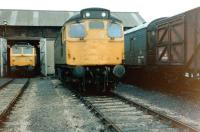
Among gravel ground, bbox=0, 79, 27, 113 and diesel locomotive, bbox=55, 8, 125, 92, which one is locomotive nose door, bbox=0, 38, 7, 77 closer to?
gravel ground, bbox=0, 79, 27, 113

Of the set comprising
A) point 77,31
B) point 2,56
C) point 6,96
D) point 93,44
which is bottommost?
point 6,96

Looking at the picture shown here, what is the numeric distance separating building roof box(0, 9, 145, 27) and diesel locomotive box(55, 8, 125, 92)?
20906mm

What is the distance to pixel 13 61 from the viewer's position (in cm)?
3353

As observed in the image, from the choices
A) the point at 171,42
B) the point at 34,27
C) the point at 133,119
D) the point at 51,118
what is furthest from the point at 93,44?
the point at 34,27

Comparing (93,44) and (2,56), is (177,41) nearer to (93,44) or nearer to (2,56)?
(93,44)

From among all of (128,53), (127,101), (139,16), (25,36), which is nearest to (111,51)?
(127,101)

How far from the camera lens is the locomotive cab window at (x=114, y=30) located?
54.3 ft

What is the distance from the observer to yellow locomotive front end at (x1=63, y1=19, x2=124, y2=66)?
16.0 m

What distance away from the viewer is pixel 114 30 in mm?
16656

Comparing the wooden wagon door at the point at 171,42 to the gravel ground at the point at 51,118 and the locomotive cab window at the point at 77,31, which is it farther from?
the gravel ground at the point at 51,118

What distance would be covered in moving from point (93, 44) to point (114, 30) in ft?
3.68

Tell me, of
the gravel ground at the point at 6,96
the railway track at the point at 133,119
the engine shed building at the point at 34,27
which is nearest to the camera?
the railway track at the point at 133,119

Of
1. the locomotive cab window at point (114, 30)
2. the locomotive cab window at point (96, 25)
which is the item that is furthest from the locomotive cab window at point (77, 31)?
the locomotive cab window at point (114, 30)

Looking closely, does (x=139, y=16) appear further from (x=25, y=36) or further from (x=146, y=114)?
(x=146, y=114)
